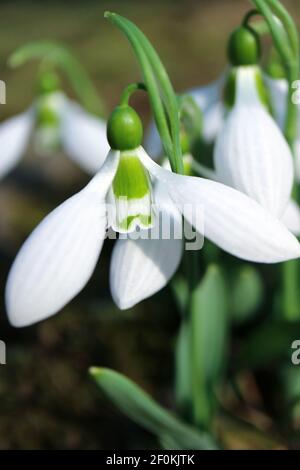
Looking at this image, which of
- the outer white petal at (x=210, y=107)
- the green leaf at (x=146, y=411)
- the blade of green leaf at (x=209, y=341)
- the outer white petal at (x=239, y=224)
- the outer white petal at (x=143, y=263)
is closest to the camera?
the outer white petal at (x=239, y=224)

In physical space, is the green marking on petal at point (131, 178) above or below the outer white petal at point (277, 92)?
below

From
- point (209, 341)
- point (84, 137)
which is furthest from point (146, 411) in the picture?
point (84, 137)

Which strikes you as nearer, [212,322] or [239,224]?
[239,224]

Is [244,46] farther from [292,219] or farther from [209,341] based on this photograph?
[209,341]

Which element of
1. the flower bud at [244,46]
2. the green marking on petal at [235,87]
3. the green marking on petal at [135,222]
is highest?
the flower bud at [244,46]

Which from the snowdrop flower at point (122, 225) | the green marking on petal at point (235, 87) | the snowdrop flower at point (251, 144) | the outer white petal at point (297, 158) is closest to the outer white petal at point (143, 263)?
the snowdrop flower at point (122, 225)

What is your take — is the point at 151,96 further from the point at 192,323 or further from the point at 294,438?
the point at 294,438

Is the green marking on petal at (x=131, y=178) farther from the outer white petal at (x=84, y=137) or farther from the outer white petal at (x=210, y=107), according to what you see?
the outer white petal at (x=84, y=137)

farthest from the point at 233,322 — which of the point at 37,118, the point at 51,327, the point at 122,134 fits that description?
the point at 122,134
